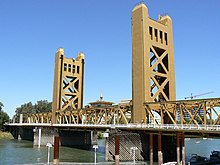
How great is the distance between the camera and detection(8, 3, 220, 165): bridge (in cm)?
3241

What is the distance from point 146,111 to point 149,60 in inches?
349

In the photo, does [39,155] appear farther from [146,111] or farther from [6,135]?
[6,135]

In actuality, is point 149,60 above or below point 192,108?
above

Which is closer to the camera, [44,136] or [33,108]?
[44,136]

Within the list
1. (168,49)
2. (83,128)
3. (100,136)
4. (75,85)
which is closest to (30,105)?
(100,136)

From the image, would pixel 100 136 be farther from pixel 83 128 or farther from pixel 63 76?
pixel 83 128

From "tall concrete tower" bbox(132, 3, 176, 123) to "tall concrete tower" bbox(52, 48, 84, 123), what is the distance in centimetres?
3428

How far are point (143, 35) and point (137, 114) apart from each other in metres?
13.4

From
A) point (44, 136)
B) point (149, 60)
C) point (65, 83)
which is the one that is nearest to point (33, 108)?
point (65, 83)

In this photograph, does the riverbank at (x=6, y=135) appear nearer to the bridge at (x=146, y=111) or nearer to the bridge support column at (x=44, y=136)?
the bridge at (x=146, y=111)

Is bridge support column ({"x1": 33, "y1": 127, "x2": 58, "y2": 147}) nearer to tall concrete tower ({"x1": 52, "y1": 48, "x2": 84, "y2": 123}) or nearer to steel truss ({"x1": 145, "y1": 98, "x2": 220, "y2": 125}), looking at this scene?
tall concrete tower ({"x1": 52, "y1": 48, "x2": 84, "y2": 123})

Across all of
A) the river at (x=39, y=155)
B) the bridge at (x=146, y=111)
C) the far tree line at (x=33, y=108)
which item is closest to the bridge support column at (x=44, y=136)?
the bridge at (x=146, y=111)

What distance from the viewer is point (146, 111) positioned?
42438 mm

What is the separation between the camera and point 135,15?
47.6m
